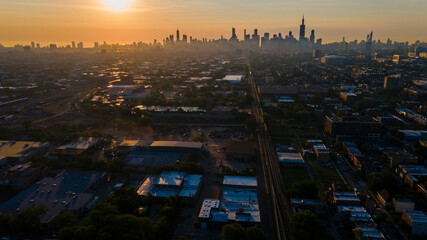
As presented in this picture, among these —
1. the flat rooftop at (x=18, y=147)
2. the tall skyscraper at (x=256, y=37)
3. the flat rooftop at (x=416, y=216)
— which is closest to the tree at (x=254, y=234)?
the flat rooftop at (x=416, y=216)

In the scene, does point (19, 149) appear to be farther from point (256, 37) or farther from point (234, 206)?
point (256, 37)

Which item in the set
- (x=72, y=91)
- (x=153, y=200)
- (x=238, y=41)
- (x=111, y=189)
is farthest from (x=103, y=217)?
(x=238, y=41)

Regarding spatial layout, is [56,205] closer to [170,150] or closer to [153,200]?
[153,200]

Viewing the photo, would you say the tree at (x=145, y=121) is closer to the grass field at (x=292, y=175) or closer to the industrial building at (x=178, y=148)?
the industrial building at (x=178, y=148)

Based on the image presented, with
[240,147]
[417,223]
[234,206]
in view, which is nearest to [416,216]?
[417,223]

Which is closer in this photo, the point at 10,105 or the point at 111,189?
the point at 111,189

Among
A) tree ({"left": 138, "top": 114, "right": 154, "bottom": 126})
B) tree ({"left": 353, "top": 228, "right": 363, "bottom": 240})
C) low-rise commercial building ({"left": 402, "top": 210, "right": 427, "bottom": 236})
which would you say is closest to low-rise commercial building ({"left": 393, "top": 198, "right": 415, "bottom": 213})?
low-rise commercial building ({"left": 402, "top": 210, "right": 427, "bottom": 236})
